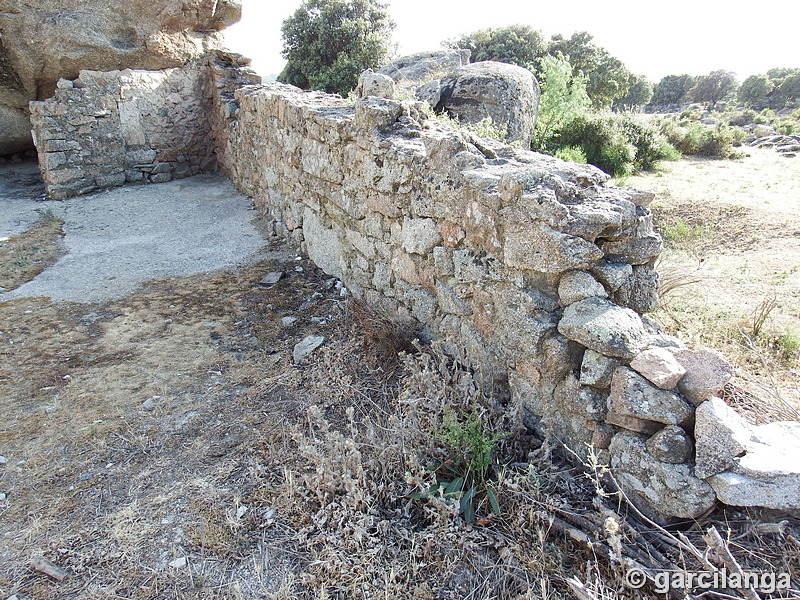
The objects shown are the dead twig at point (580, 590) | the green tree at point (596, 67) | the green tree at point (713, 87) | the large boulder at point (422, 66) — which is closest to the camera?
the dead twig at point (580, 590)

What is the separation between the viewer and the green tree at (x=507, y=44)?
70.2ft

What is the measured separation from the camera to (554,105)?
11.1 meters

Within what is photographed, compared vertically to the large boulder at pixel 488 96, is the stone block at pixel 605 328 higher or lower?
lower

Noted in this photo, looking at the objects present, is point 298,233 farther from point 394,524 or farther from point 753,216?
point 753,216

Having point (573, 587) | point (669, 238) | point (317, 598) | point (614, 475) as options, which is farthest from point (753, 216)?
point (317, 598)

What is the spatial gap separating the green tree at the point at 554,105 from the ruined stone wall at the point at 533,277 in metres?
7.25

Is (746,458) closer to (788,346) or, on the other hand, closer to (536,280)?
(536,280)

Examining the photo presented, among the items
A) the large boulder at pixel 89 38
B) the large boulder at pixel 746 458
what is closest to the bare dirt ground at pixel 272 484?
the large boulder at pixel 746 458

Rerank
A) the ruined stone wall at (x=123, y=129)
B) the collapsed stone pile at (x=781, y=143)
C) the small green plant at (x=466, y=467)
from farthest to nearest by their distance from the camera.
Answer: the collapsed stone pile at (x=781, y=143), the ruined stone wall at (x=123, y=129), the small green plant at (x=466, y=467)

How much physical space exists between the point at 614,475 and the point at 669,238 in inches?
192

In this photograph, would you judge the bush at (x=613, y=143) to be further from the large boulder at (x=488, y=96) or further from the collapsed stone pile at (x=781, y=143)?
the collapsed stone pile at (x=781, y=143)

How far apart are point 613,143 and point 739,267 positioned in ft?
19.4

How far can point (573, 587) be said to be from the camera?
1909 mm

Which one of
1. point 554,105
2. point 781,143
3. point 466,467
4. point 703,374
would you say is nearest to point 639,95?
point 781,143
